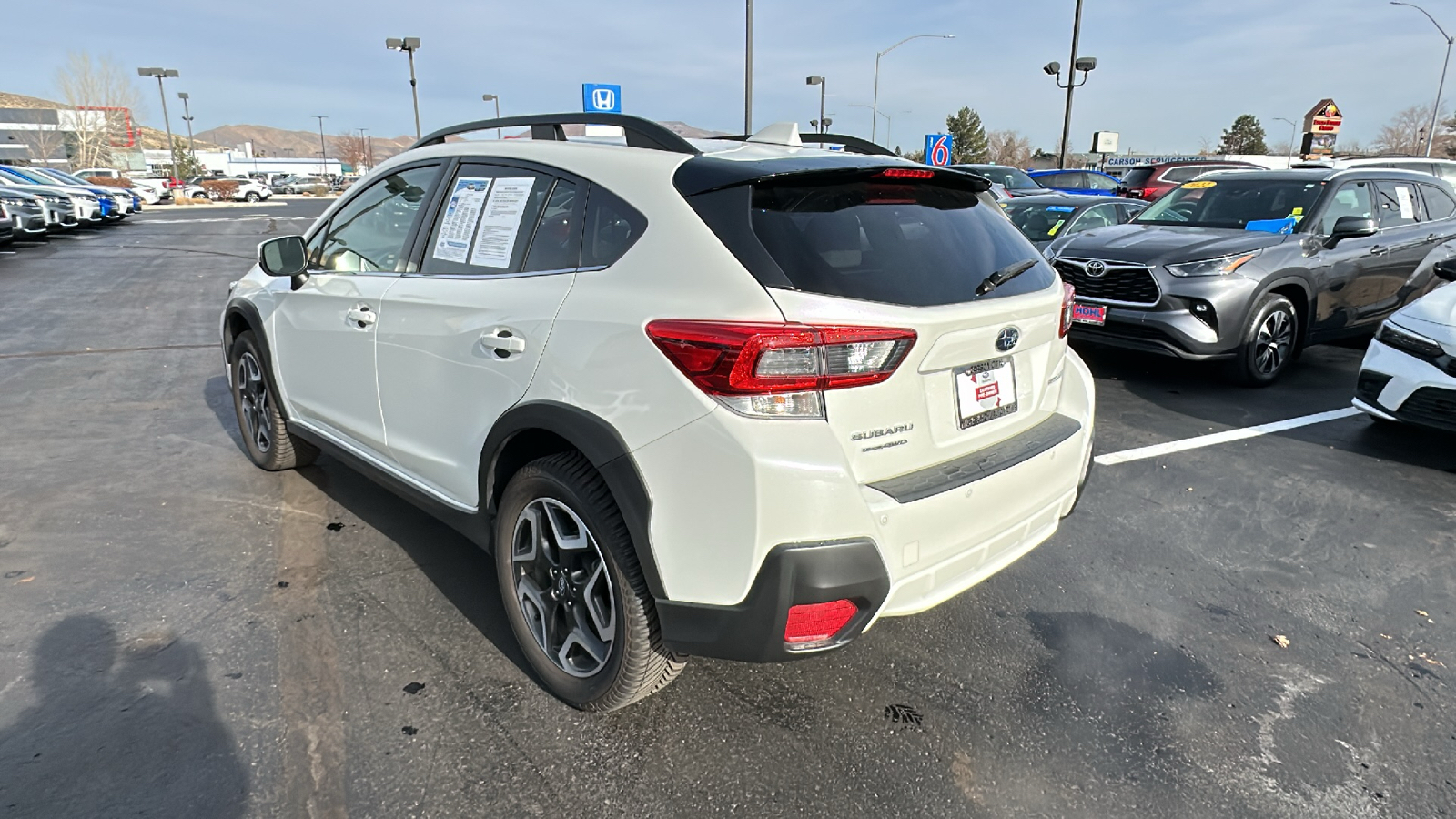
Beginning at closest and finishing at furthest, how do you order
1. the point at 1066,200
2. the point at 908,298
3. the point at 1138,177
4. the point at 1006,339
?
the point at 908,298 < the point at 1006,339 < the point at 1066,200 < the point at 1138,177

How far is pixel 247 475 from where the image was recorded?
449cm

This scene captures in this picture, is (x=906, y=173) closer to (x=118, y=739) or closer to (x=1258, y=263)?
(x=118, y=739)

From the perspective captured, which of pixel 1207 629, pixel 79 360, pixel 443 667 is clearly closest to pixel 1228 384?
pixel 1207 629

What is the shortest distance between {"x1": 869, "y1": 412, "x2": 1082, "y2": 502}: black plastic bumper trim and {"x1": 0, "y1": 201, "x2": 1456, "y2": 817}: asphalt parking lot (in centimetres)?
76

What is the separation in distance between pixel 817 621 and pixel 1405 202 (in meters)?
8.40

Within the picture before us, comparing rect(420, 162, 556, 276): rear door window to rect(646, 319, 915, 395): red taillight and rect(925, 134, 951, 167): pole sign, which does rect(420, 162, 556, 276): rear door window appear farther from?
rect(925, 134, 951, 167): pole sign

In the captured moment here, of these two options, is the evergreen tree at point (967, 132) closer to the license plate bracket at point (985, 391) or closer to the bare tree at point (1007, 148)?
the bare tree at point (1007, 148)

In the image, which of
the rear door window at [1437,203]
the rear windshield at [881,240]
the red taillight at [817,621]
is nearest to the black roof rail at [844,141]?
the rear windshield at [881,240]

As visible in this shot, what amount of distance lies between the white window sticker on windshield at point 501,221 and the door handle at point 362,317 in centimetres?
63

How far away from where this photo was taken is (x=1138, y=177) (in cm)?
1909

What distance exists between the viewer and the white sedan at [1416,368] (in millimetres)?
4633

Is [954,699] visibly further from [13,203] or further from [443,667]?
[13,203]

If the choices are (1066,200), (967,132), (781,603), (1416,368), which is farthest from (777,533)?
(967,132)

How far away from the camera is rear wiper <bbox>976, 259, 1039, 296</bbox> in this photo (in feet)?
8.16
